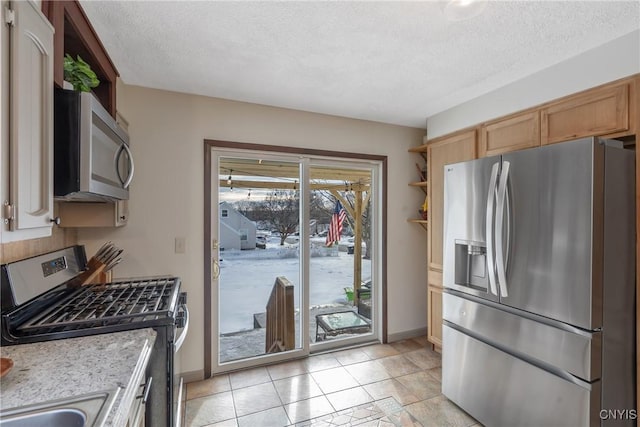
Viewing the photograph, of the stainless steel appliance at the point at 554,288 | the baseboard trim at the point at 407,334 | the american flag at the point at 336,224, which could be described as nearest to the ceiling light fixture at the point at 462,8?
the stainless steel appliance at the point at 554,288

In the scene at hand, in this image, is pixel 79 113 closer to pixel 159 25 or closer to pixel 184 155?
pixel 159 25

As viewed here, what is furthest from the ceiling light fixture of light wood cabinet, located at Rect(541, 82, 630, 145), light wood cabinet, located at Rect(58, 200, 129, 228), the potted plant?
light wood cabinet, located at Rect(58, 200, 129, 228)

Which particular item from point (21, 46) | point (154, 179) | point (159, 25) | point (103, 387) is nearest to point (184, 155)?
point (154, 179)

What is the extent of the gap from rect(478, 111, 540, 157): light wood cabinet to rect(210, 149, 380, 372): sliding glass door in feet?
3.75

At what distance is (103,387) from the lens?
903mm

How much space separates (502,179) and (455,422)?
168 cm

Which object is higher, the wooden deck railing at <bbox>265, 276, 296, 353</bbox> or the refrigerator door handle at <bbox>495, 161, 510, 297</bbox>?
the refrigerator door handle at <bbox>495, 161, 510, 297</bbox>

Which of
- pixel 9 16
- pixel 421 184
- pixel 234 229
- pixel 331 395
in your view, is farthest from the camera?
pixel 421 184

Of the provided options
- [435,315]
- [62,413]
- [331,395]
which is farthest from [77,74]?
[435,315]

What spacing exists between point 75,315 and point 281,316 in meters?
1.86

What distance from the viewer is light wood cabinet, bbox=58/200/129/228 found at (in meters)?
1.89

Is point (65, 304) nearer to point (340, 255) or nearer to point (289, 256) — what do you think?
point (289, 256)

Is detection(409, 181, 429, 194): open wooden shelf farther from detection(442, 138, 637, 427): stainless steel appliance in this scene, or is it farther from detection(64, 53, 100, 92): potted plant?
detection(64, 53, 100, 92): potted plant

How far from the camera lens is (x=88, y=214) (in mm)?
1914
